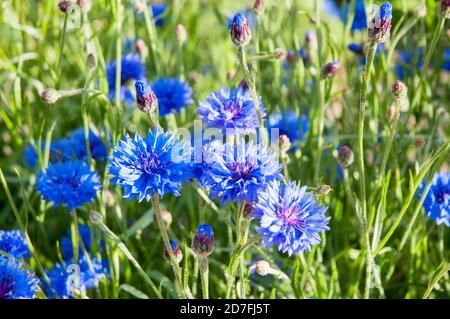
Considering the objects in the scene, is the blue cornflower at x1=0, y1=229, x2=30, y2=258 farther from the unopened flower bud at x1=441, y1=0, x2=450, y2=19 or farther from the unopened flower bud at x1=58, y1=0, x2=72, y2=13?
the unopened flower bud at x1=441, y1=0, x2=450, y2=19

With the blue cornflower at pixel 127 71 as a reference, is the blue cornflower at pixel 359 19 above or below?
above

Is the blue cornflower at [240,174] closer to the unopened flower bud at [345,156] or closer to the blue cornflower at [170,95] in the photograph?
the unopened flower bud at [345,156]

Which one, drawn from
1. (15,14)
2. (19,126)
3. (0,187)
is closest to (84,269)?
(19,126)

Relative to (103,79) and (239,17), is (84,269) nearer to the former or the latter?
(103,79)

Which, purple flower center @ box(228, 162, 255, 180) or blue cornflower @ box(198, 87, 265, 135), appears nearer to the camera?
purple flower center @ box(228, 162, 255, 180)

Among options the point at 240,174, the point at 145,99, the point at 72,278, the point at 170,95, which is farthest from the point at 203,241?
the point at 170,95

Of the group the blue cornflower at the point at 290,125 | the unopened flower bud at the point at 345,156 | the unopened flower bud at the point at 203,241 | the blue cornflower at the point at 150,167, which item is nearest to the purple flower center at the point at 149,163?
the blue cornflower at the point at 150,167

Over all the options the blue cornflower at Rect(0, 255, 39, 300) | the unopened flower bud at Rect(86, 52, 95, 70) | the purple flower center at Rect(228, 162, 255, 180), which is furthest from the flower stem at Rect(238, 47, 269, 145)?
the blue cornflower at Rect(0, 255, 39, 300)
